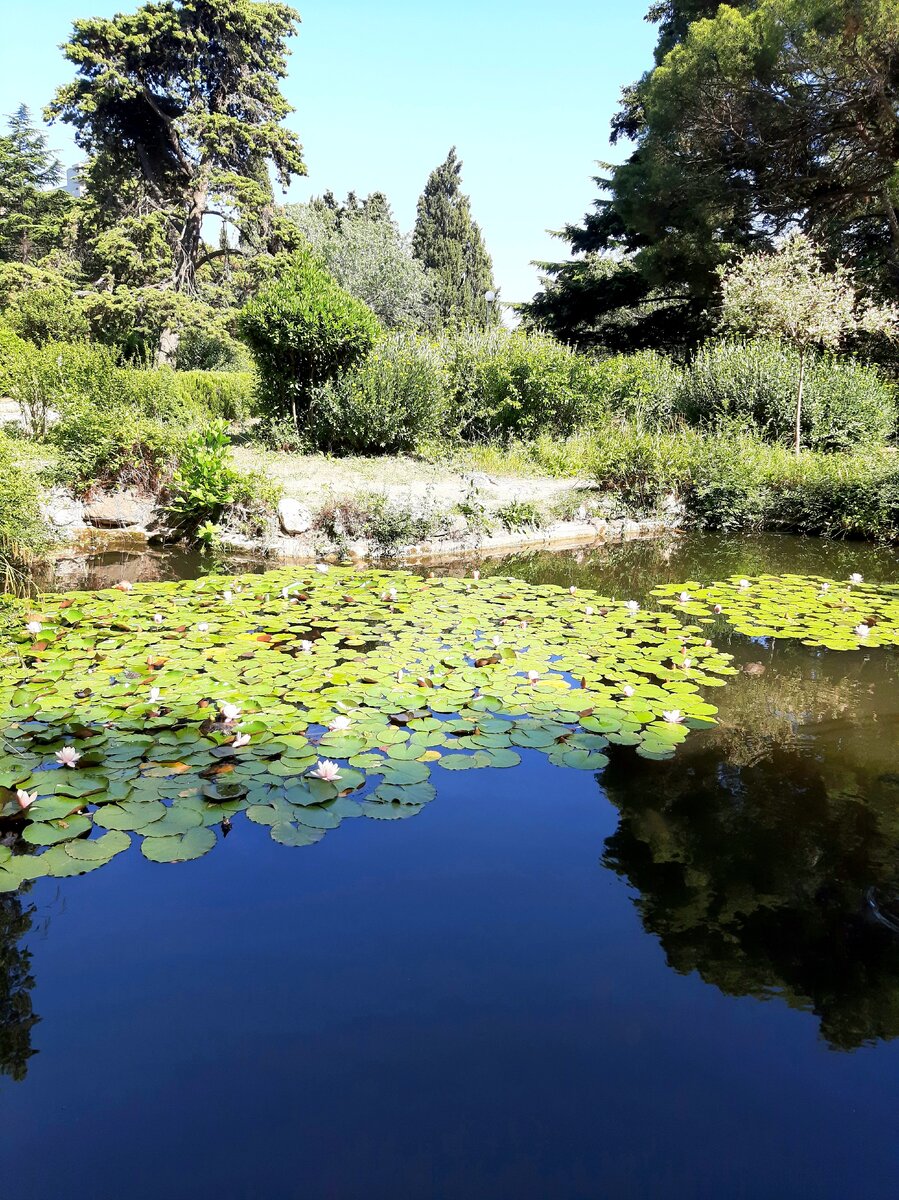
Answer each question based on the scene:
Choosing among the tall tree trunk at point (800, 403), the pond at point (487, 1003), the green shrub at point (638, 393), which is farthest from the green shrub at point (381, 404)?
the pond at point (487, 1003)

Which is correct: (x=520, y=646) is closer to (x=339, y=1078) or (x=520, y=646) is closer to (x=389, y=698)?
(x=389, y=698)

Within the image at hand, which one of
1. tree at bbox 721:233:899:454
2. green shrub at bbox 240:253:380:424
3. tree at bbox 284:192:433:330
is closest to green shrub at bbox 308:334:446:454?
green shrub at bbox 240:253:380:424

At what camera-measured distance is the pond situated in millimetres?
1587

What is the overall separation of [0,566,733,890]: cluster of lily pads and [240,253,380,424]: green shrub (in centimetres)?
553

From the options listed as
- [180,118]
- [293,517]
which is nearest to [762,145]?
[293,517]

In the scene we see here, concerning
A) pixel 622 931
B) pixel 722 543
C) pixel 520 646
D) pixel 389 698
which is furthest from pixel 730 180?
pixel 622 931

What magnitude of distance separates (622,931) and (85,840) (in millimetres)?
1803

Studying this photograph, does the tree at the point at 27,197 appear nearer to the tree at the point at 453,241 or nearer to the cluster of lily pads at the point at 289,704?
the tree at the point at 453,241

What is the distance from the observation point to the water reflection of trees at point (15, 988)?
183cm

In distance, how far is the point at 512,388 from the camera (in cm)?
1135

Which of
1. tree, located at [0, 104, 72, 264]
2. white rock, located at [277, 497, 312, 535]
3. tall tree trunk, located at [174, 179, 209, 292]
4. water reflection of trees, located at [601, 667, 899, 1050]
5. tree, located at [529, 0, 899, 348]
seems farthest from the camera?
tree, located at [0, 104, 72, 264]

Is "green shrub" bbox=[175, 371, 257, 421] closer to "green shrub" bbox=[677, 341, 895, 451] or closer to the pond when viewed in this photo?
"green shrub" bbox=[677, 341, 895, 451]

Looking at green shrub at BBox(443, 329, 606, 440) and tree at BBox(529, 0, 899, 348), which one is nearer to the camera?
green shrub at BBox(443, 329, 606, 440)

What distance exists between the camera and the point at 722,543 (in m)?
8.99
